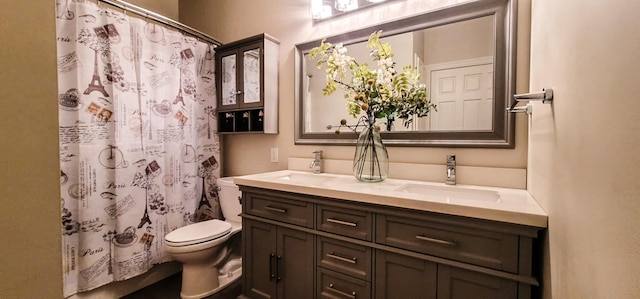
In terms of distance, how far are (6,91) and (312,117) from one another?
1587 mm

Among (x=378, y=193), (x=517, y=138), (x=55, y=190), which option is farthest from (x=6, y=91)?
(x=517, y=138)

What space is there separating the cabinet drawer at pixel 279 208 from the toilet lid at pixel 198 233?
409 millimetres

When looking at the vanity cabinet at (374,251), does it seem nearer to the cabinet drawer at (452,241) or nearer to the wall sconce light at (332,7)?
the cabinet drawer at (452,241)

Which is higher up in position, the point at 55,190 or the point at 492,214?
the point at 55,190

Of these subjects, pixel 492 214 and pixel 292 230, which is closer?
pixel 492 214

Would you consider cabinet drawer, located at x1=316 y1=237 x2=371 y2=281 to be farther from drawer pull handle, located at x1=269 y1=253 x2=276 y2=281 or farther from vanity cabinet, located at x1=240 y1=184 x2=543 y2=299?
drawer pull handle, located at x1=269 y1=253 x2=276 y2=281

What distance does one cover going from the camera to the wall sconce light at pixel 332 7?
1774 millimetres

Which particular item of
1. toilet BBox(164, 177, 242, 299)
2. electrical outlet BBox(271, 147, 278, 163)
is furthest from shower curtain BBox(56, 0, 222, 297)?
electrical outlet BBox(271, 147, 278, 163)

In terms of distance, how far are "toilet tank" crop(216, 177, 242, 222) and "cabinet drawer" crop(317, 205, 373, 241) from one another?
3.54 feet

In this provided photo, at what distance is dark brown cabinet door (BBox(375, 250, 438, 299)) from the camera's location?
3.43 ft

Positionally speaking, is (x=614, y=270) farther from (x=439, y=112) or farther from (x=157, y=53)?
(x=157, y=53)

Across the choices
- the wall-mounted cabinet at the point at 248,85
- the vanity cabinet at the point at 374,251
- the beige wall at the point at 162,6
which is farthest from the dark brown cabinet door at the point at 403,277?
the beige wall at the point at 162,6

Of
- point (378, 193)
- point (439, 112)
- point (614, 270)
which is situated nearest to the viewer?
point (614, 270)

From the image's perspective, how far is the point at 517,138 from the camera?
1299 millimetres
